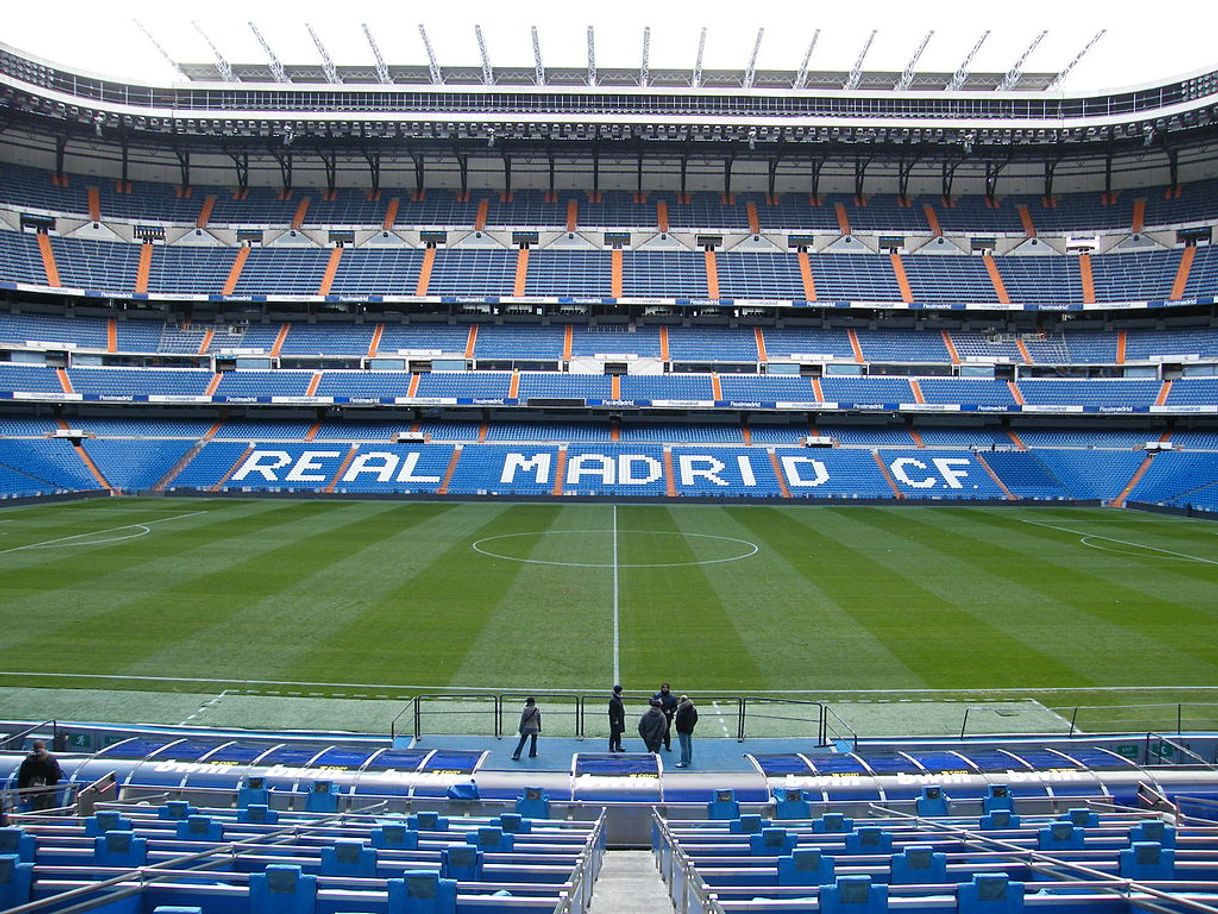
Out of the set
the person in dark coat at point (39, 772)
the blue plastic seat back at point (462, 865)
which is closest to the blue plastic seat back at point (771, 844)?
the blue plastic seat back at point (462, 865)

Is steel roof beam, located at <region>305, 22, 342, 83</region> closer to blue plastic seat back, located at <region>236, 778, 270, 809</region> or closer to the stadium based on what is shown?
the stadium

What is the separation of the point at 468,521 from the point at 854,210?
4354 cm

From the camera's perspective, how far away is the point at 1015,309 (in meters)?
59.8

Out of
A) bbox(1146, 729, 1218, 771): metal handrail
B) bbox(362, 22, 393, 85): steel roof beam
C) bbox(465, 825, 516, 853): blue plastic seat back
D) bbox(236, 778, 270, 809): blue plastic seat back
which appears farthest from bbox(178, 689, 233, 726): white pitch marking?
bbox(362, 22, 393, 85): steel roof beam

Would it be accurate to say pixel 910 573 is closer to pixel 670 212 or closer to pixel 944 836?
pixel 944 836

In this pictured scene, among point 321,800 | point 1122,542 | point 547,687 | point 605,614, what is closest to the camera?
point 321,800

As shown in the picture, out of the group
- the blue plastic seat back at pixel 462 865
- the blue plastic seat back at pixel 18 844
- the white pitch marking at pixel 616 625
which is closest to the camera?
the blue plastic seat back at pixel 18 844

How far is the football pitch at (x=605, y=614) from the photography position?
16.9 meters

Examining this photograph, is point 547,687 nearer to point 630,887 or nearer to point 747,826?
point 630,887

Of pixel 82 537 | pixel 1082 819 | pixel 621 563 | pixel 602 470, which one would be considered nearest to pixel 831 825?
pixel 1082 819

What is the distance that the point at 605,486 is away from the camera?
5006 centimetres

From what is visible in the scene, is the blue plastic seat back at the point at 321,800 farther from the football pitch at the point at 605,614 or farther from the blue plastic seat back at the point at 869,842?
the football pitch at the point at 605,614

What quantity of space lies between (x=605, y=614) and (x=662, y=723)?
982cm

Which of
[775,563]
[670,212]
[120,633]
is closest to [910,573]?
[775,563]
